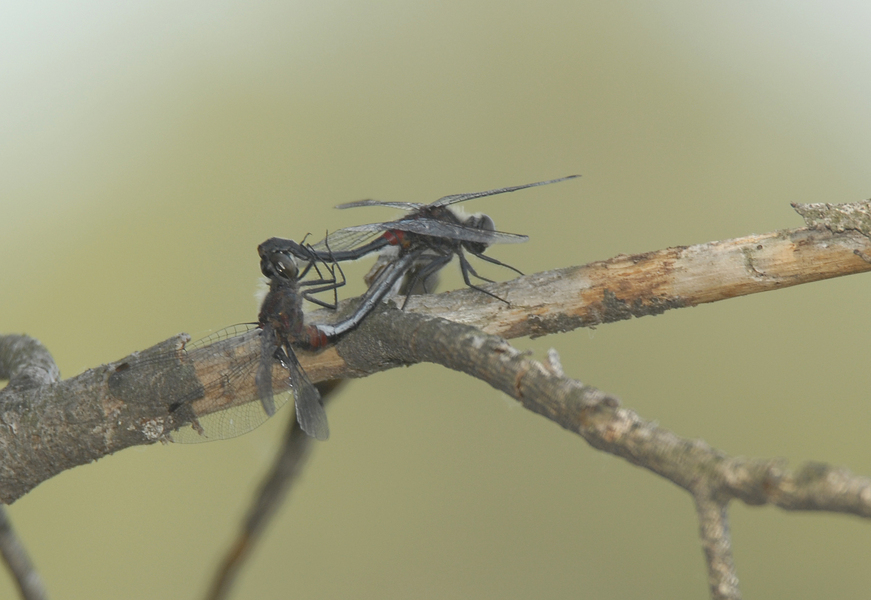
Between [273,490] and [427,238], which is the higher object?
[427,238]

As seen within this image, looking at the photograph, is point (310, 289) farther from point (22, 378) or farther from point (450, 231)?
point (22, 378)

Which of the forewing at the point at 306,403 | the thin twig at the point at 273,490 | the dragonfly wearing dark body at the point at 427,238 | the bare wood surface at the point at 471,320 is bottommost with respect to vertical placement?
the thin twig at the point at 273,490

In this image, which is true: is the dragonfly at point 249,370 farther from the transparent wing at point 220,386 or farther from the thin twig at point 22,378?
the thin twig at point 22,378

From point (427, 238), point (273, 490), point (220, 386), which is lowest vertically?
point (273, 490)

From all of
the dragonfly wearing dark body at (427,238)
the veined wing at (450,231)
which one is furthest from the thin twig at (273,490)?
the veined wing at (450,231)

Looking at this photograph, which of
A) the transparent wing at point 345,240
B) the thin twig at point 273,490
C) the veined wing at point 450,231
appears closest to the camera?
the veined wing at point 450,231

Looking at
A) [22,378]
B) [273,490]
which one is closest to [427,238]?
[273,490]

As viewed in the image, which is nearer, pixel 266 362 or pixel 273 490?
pixel 266 362

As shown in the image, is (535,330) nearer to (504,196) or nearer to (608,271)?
(608,271)

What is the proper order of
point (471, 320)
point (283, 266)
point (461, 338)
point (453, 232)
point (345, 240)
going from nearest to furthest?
point (461, 338) < point (471, 320) < point (283, 266) < point (453, 232) < point (345, 240)
